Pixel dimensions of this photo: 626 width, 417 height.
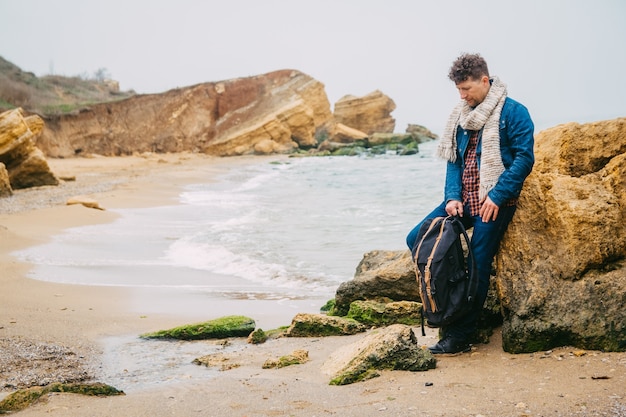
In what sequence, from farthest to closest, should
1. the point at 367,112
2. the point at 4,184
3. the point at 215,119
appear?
the point at 367,112 → the point at 215,119 → the point at 4,184

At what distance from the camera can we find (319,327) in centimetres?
562

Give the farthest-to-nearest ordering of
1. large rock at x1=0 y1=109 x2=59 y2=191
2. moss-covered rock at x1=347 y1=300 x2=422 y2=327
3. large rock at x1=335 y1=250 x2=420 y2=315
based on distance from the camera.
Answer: large rock at x1=0 y1=109 x2=59 y2=191 < large rock at x1=335 y1=250 x2=420 y2=315 < moss-covered rock at x1=347 y1=300 x2=422 y2=327

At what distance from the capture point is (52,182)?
65.4ft

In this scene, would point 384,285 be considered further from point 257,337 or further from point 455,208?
point 455,208

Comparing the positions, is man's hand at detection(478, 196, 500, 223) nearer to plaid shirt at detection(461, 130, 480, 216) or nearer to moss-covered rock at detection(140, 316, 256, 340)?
plaid shirt at detection(461, 130, 480, 216)

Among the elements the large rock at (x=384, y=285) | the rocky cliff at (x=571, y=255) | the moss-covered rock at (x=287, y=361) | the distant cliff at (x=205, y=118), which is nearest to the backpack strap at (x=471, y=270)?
the rocky cliff at (x=571, y=255)

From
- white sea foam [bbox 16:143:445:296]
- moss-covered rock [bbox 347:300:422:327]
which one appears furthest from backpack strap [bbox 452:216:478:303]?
white sea foam [bbox 16:143:445:296]

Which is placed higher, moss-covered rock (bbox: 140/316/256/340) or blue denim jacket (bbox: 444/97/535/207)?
blue denim jacket (bbox: 444/97/535/207)

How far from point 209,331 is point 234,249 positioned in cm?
512

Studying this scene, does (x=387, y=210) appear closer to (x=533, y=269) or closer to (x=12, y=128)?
(x=12, y=128)

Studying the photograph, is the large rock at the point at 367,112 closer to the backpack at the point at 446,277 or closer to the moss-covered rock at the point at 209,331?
the moss-covered rock at the point at 209,331

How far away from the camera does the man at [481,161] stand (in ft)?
14.3

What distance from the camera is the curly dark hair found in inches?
174

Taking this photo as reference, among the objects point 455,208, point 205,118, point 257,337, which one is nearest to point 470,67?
point 455,208
